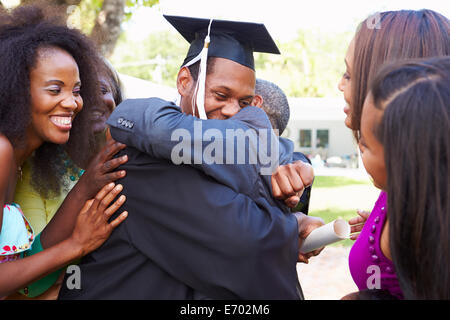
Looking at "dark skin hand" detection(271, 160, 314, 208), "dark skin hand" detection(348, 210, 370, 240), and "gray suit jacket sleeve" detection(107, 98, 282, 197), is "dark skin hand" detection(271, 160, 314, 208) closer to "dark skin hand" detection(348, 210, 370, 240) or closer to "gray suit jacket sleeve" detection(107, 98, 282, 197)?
"gray suit jacket sleeve" detection(107, 98, 282, 197)

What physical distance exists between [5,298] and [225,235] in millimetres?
1261

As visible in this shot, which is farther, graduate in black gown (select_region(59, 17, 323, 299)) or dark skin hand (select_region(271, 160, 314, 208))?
dark skin hand (select_region(271, 160, 314, 208))

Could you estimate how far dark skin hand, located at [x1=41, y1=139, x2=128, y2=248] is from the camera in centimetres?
189

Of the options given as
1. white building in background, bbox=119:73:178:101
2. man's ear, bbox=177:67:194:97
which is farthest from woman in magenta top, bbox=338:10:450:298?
white building in background, bbox=119:73:178:101

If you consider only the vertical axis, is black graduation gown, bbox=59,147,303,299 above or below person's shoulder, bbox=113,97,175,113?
below

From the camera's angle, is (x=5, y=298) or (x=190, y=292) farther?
(x=5, y=298)

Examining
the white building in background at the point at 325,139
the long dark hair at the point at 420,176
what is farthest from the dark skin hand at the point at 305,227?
the white building in background at the point at 325,139

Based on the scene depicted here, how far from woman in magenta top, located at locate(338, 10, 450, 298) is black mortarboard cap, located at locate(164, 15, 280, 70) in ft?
1.79

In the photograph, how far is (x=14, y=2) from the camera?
5203mm

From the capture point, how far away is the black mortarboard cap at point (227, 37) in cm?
230

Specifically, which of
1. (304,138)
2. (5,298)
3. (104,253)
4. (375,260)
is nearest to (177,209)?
(104,253)

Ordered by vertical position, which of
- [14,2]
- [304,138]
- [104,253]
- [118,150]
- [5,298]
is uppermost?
[14,2]

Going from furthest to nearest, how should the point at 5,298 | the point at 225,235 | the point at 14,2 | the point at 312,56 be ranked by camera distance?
the point at 312,56, the point at 14,2, the point at 5,298, the point at 225,235

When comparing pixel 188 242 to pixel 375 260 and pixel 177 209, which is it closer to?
pixel 177 209
